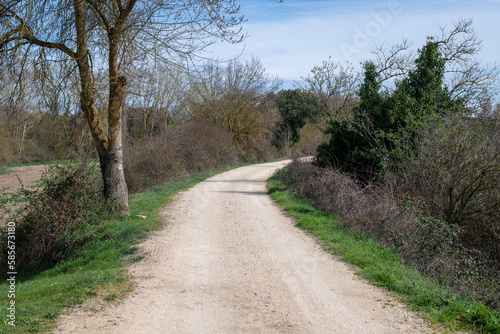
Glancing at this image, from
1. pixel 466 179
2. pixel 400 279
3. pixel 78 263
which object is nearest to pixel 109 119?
pixel 78 263

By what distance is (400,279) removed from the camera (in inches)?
251

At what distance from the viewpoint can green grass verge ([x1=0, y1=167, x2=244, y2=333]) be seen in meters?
5.07

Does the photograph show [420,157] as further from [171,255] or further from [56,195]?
[56,195]

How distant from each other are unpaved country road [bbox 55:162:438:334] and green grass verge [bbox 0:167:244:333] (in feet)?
0.92

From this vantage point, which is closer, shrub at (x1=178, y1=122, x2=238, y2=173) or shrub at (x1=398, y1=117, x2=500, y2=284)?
shrub at (x1=398, y1=117, x2=500, y2=284)

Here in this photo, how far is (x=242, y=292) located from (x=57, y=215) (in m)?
6.41

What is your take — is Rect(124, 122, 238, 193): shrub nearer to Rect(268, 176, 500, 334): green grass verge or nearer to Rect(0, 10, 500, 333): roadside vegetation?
Rect(0, 10, 500, 333): roadside vegetation

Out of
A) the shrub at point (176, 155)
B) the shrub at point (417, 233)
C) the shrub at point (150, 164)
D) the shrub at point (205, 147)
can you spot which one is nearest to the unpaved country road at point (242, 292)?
the shrub at point (417, 233)

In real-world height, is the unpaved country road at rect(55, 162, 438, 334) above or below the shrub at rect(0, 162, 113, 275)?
below

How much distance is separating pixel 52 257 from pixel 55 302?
166 inches

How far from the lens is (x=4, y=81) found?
368 inches

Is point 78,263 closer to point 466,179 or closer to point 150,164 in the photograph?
point 466,179

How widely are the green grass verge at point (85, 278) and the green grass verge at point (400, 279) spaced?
413cm

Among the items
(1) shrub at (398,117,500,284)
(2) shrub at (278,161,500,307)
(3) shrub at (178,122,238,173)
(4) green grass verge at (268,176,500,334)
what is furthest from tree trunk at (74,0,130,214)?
(3) shrub at (178,122,238,173)
